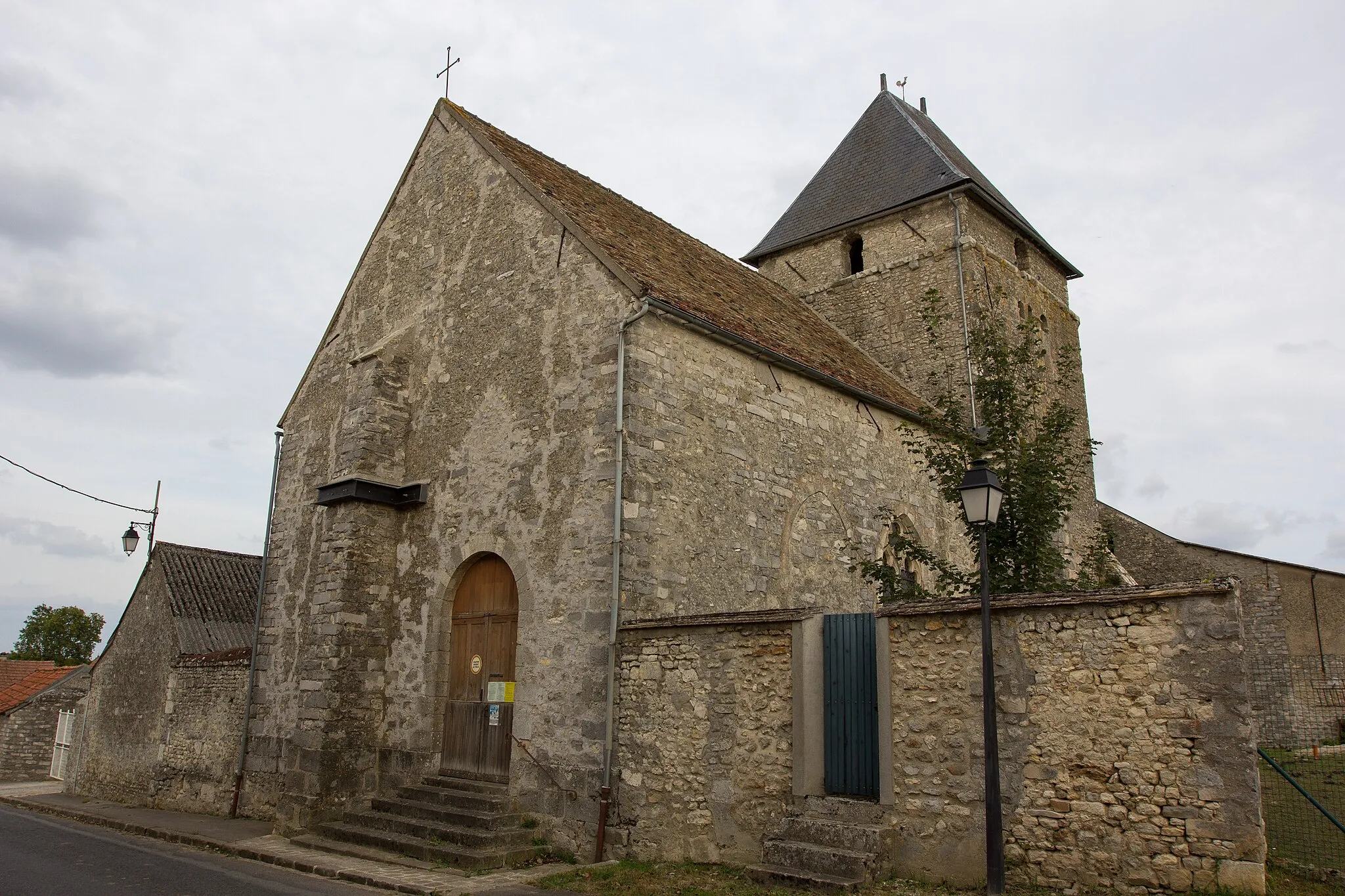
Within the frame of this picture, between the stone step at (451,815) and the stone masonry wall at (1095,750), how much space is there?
13.6 ft

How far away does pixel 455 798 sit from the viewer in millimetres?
10164

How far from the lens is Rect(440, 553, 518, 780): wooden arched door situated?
1041 centimetres

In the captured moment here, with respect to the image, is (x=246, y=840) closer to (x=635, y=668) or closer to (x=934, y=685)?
(x=635, y=668)

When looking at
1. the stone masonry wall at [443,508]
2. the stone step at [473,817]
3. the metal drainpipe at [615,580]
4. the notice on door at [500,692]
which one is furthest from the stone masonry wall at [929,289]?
the stone step at [473,817]

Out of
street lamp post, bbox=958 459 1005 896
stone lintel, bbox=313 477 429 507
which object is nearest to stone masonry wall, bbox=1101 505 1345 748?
street lamp post, bbox=958 459 1005 896

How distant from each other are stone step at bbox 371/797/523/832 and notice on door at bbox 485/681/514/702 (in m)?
1.22

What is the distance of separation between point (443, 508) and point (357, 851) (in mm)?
4069

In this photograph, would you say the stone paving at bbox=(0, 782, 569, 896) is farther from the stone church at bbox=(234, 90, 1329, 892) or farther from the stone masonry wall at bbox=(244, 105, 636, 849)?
the stone masonry wall at bbox=(244, 105, 636, 849)

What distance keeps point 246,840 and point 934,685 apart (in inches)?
330

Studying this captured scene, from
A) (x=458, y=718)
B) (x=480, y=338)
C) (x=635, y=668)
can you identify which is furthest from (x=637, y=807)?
(x=480, y=338)

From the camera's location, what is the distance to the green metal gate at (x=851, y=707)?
787 centimetres

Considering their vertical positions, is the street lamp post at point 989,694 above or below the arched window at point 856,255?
below

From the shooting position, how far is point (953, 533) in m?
14.9

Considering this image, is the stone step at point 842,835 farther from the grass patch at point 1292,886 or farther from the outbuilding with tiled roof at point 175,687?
the outbuilding with tiled roof at point 175,687
